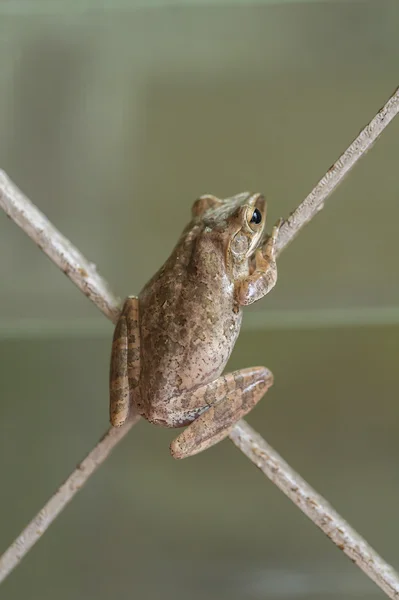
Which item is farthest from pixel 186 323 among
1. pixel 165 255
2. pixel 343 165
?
pixel 165 255

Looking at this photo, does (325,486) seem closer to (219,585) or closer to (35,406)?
(219,585)

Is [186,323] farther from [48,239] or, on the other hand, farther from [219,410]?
[48,239]

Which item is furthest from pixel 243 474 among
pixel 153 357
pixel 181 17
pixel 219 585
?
pixel 181 17

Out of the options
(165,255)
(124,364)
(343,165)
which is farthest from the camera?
(165,255)

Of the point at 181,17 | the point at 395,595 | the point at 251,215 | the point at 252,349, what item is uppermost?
the point at 181,17

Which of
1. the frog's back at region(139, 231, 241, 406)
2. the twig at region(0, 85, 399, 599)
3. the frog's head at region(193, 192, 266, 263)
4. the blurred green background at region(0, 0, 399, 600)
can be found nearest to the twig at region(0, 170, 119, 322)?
the twig at region(0, 85, 399, 599)

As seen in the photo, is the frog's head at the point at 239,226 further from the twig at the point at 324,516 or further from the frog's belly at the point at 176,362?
the twig at the point at 324,516

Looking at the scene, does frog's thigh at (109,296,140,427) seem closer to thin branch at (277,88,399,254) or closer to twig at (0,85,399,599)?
twig at (0,85,399,599)
